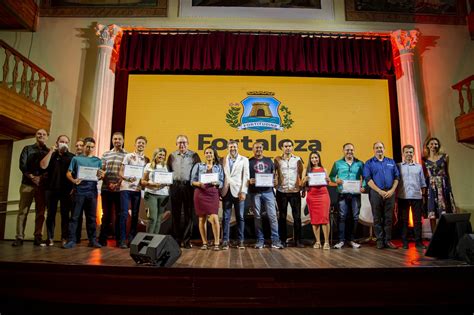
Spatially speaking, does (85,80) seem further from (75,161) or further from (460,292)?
(460,292)

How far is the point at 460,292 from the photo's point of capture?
2.48 meters

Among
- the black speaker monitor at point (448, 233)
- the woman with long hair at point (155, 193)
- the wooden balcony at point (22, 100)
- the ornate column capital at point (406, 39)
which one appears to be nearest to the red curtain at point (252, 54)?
the ornate column capital at point (406, 39)

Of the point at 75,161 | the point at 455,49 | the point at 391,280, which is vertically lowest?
the point at 391,280

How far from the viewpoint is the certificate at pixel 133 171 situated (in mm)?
4254

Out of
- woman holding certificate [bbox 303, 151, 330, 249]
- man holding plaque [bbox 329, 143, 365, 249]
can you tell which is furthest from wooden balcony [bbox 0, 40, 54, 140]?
man holding plaque [bbox 329, 143, 365, 249]

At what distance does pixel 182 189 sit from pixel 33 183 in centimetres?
213

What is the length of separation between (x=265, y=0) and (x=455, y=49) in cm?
402

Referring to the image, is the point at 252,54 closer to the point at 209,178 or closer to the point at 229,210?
the point at 209,178

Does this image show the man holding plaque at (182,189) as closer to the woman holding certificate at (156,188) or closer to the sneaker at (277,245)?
the woman holding certificate at (156,188)

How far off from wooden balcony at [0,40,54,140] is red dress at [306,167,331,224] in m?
4.71

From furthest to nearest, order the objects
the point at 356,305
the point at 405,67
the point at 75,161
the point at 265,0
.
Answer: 1. the point at 265,0
2. the point at 405,67
3. the point at 75,161
4. the point at 356,305

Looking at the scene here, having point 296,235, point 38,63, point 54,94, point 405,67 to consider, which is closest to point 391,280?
point 296,235

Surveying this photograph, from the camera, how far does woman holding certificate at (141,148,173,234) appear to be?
4219 millimetres

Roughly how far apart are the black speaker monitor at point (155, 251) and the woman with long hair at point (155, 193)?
138cm
